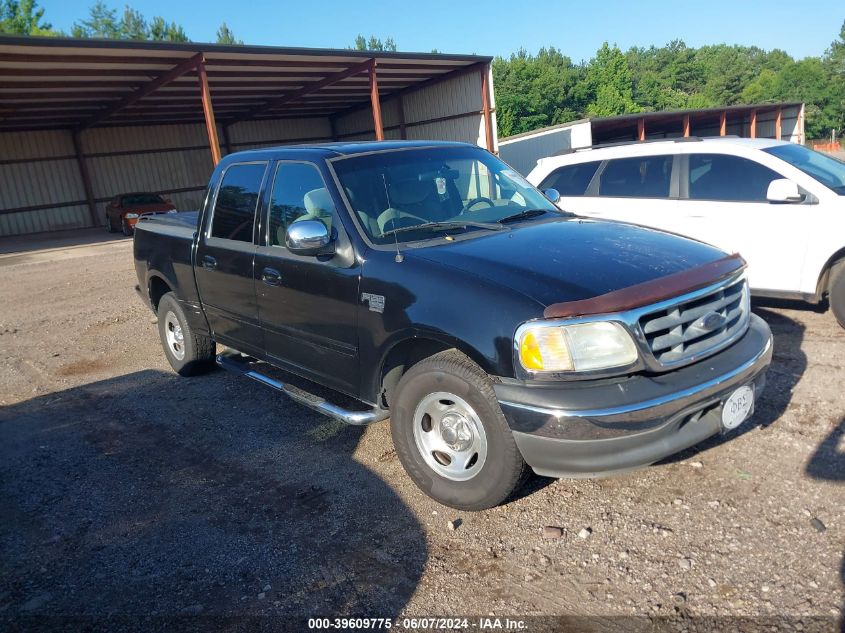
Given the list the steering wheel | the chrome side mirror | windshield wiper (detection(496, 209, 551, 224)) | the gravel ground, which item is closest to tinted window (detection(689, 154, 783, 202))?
the gravel ground

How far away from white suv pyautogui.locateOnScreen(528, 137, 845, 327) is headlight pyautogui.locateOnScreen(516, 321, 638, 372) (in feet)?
7.83

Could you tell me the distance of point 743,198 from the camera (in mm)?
6414

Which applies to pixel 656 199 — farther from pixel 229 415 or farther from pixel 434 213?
pixel 229 415

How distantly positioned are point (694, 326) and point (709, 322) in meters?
Result: 0.11

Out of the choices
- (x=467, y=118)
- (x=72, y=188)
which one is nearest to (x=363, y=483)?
(x=467, y=118)

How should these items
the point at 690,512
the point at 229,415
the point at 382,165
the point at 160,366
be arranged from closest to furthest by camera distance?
the point at 690,512 < the point at 382,165 < the point at 229,415 < the point at 160,366

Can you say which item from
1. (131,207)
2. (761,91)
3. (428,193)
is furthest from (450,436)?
(761,91)

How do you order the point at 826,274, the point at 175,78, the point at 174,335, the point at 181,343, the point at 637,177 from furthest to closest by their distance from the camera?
the point at 175,78
the point at 637,177
the point at 174,335
the point at 181,343
the point at 826,274

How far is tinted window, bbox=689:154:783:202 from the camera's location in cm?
634

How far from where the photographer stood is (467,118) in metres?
24.6

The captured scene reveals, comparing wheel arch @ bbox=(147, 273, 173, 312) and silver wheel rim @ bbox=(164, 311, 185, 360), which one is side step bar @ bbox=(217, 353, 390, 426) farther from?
wheel arch @ bbox=(147, 273, 173, 312)

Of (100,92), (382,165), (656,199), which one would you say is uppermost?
(100,92)

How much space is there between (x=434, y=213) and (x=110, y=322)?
6.55 meters

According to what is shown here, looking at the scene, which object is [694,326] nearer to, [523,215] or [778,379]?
[523,215]
